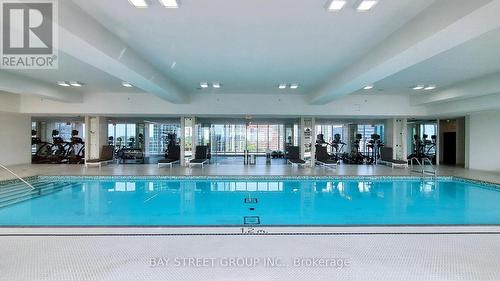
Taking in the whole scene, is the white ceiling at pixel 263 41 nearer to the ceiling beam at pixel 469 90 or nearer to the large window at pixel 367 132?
the ceiling beam at pixel 469 90

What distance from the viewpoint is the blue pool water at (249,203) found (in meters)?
4.03

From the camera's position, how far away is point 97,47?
3.37 meters

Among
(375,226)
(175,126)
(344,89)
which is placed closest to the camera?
(375,226)

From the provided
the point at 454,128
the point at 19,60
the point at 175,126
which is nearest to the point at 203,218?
the point at 19,60

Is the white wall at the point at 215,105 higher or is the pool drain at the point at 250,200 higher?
the white wall at the point at 215,105

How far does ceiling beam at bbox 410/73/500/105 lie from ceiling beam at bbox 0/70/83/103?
35.9 feet

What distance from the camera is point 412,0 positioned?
9.20 feet

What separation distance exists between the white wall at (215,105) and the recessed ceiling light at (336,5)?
6022mm

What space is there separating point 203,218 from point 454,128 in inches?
466

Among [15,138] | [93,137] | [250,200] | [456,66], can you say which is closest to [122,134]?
[93,137]

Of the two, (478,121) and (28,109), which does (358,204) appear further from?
(28,109)

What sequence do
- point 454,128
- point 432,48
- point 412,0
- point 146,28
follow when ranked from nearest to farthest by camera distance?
point 412,0, point 432,48, point 146,28, point 454,128

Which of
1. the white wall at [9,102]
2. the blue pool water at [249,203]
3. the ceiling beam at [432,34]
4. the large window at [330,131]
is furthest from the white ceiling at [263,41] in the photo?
the large window at [330,131]

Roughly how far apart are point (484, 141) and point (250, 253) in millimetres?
10182
